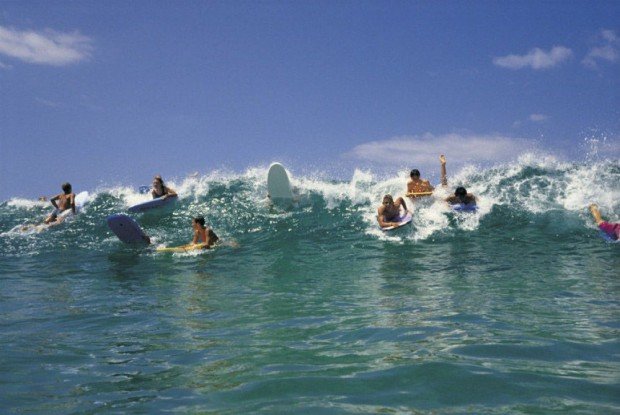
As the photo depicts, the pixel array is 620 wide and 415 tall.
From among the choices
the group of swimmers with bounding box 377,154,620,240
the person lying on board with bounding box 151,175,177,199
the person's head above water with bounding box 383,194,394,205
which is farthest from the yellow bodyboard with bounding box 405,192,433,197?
the person lying on board with bounding box 151,175,177,199

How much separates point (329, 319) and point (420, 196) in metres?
9.86

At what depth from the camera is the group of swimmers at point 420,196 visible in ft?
35.8

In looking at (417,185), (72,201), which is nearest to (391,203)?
(417,185)

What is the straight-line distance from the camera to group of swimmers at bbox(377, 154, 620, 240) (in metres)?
10.9

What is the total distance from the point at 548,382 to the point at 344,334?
1.96m

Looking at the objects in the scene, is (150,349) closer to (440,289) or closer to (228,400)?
(228,400)

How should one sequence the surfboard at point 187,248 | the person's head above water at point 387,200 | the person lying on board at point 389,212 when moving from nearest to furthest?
1. the surfboard at point 187,248
2. the person's head above water at point 387,200
3. the person lying on board at point 389,212

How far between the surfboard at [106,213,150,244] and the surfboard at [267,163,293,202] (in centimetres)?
496

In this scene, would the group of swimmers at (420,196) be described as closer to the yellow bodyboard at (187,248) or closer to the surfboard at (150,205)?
the yellow bodyboard at (187,248)

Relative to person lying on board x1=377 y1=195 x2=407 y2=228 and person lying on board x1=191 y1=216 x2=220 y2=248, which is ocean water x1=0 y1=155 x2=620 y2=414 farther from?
person lying on board x1=191 y1=216 x2=220 y2=248

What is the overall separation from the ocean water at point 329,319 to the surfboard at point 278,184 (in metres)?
2.71

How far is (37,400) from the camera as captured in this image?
3.65 metres

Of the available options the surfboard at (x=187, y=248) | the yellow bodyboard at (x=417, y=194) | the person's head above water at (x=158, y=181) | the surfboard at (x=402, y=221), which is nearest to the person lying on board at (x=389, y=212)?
the surfboard at (x=402, y=221)

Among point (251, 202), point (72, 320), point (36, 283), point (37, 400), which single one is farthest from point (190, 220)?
point (37, 400)
